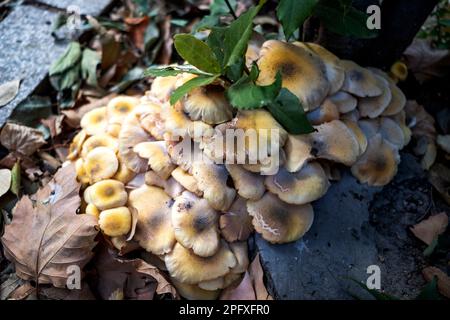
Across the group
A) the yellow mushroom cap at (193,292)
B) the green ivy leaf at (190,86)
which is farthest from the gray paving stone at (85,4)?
the yellow mushroom cap at (193,292)

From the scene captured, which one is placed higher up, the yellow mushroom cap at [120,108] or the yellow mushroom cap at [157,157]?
the yellow mushroom cap at [157,157]

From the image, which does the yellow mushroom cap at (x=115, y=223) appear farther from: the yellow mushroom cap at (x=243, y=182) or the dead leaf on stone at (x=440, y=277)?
the dead leaf on stone at (x=440, y=277)

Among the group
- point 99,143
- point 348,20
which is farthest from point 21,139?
point 348,20

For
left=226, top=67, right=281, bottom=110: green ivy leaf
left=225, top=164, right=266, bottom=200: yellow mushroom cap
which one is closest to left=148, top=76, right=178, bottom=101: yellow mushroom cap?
left=226, top=67, right=281, bottom=110: green ivy leaf

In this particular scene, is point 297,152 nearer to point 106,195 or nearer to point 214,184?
point 214,184

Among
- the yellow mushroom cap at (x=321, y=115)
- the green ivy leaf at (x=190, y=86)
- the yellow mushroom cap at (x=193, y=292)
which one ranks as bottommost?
the yellow mushroom cap at (x=193, y=292)
